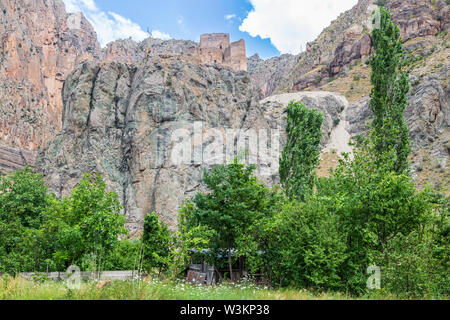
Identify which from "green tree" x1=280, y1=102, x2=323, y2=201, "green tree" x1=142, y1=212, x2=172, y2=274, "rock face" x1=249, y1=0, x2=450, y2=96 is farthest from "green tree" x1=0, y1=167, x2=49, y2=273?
"rock face" x1=249, y1=0, x2=450, y2=96

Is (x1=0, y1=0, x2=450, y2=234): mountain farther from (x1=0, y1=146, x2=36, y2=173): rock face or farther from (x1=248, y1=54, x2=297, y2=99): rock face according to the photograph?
(x1=248, y1=54, x2=297, y2=99): rock face

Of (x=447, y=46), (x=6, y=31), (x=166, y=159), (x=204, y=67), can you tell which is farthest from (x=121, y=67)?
(x=447, y=46)

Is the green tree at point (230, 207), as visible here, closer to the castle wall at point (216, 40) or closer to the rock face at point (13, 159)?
the rock face at point (13, 159)

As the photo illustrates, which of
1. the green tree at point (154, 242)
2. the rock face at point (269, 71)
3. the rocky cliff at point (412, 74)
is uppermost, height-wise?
A: the rock face at point (269, 71)

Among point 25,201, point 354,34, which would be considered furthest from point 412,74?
point 25,201

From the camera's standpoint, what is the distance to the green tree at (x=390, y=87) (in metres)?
17.5

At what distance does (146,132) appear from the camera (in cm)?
4938

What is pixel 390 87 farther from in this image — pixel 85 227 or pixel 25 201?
pixel 25 201

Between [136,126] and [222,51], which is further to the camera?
[222,51]

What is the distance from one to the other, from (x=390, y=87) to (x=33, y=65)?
10290 centimetres

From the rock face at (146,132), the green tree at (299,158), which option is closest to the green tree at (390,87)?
the green tree at (299,158)

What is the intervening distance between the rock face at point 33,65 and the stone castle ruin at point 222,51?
3335 centimetres

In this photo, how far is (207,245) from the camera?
16.3 meters

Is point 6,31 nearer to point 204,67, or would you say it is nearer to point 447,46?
point 204,67
